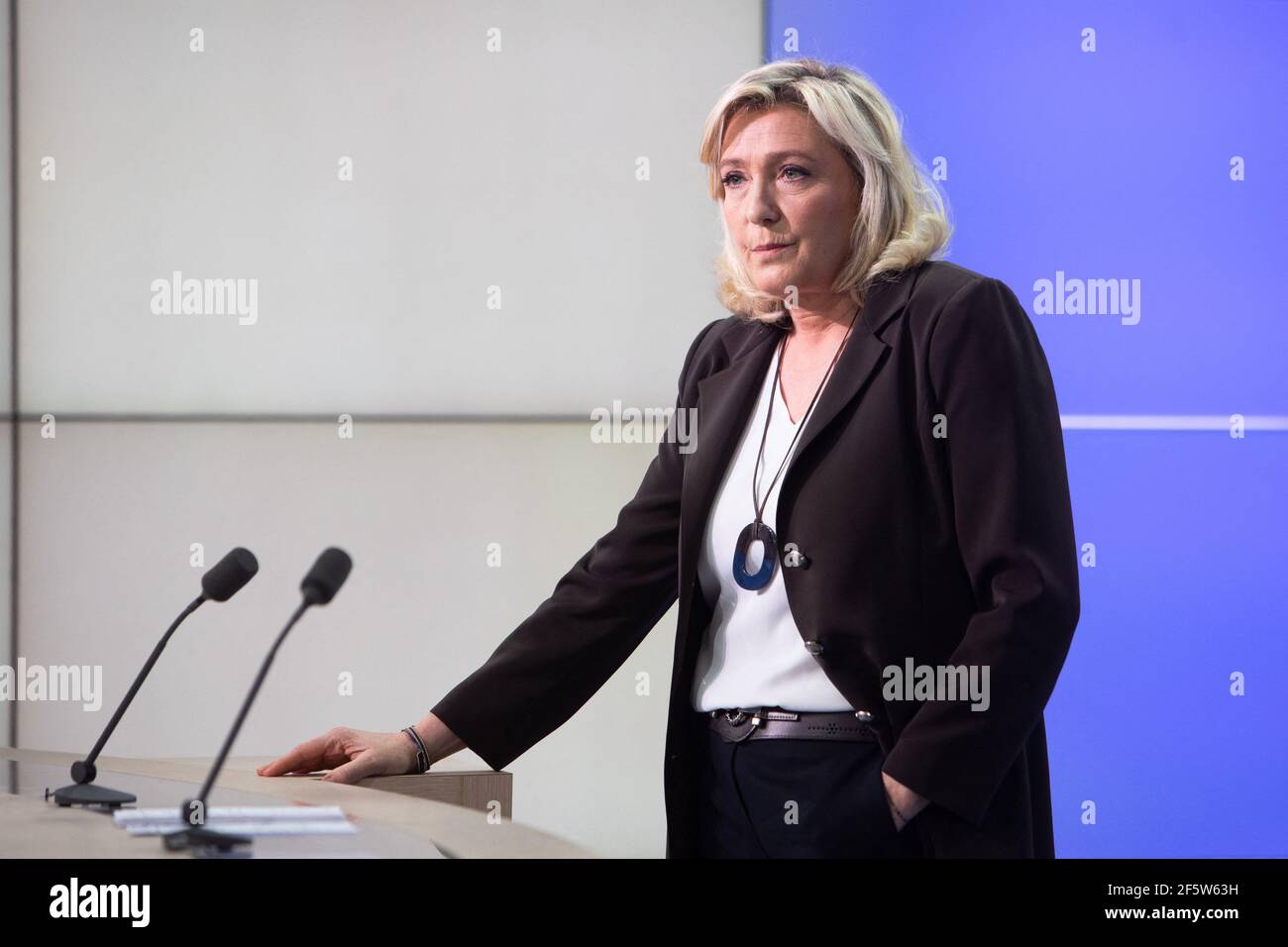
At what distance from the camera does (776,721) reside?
63.2 inches

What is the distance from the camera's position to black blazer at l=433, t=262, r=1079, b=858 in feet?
5.05

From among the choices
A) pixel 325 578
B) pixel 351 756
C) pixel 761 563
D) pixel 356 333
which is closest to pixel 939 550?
pixel 761 563

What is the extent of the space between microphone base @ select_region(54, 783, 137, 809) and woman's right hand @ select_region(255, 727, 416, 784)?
253 millimetres

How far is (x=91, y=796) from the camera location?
59.5 inches

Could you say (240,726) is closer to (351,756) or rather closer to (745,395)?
(351,756)

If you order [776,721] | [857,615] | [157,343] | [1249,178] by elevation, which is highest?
[1249,178]

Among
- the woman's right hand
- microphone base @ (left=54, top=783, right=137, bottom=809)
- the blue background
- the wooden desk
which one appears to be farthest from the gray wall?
microphone base @ (left=54, top=783, right=137, bottom=809)

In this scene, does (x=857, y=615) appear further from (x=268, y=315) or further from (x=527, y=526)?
(x=268, y=315)

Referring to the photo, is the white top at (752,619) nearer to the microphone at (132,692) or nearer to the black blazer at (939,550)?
the black blazer at (939,550)

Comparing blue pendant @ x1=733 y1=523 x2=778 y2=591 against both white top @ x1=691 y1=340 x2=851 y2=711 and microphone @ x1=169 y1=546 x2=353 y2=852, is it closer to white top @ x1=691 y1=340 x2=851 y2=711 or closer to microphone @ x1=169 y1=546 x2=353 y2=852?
white top @ x1=691 y1=340 x2=851 y2=711

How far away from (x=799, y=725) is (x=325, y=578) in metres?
0.61

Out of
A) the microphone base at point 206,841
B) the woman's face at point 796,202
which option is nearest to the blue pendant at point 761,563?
the woman's face at point 796,202

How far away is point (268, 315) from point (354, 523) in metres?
0.61
